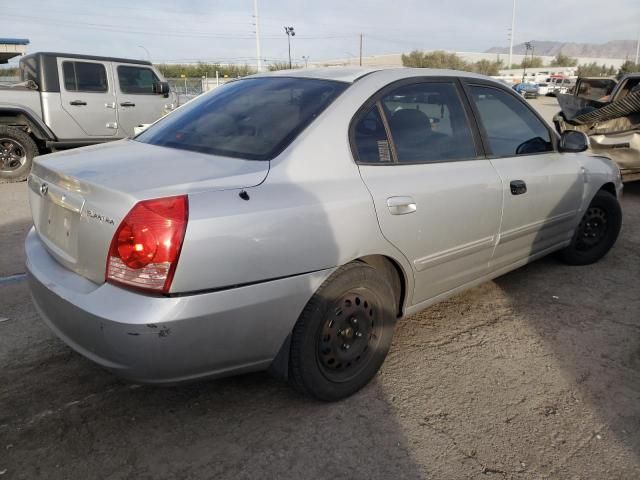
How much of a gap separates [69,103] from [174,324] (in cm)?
805

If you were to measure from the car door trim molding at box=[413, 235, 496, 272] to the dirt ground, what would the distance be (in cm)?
58

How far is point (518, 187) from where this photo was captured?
3.34 meters

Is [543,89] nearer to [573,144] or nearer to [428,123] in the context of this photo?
[573,144]

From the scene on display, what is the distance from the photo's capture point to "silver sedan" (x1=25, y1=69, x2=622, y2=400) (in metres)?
1.99

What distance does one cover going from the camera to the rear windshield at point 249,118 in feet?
Result: 8.16

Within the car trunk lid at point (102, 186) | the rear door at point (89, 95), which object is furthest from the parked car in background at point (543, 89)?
the car trunk lid at point (102, 186)

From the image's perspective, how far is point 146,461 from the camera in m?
2.19

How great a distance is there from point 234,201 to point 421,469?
1.36 metres

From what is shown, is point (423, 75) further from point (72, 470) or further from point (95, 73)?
point (95, 73)

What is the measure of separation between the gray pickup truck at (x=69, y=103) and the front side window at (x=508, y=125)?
741 cm

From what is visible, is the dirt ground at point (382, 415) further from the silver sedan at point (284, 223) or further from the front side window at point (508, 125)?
the front side window at point (508, 125)

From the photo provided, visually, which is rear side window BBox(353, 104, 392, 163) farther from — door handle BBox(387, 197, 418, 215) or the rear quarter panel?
door handle BBox(387, 197, 418, 215)

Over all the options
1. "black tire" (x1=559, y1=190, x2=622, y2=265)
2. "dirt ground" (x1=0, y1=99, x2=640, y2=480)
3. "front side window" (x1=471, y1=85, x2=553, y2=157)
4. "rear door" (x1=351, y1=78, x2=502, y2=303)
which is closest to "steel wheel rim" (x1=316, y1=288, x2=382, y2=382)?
"dirt ground" (x1=0, y1=99, x2=640, y2=480)

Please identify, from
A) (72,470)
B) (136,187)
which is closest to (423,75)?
(136,187)
